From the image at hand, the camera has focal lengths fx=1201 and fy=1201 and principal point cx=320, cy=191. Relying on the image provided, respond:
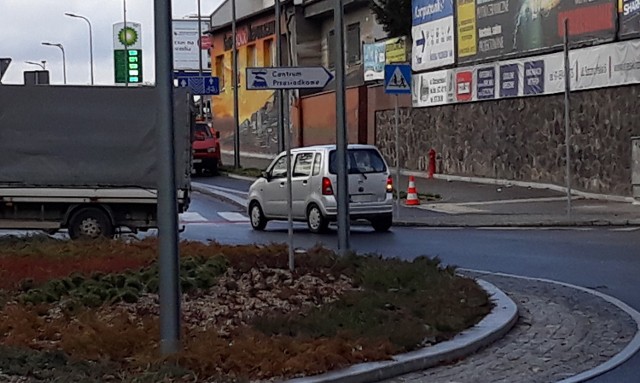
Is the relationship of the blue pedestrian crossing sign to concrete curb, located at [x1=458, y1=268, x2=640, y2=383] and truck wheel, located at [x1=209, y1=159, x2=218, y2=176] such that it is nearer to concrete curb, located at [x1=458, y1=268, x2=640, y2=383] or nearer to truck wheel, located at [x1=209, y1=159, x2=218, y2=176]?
concrete curb, located at [x1=458, y1=268, x2=640, y2=383]

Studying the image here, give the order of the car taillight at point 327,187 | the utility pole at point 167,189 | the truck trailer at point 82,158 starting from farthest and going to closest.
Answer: the car taillight at point 327,187, the truck trailer at point 82,158, the utility pole at point 167,189

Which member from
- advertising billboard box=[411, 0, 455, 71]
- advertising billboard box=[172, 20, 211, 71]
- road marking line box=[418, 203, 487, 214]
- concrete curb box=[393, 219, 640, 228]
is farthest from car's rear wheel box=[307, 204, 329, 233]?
advertising billboard box=[172, 20, 211, 71]

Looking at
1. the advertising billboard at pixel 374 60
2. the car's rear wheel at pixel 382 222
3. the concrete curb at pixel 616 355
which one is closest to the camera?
the concrete curb at pixel 616 355

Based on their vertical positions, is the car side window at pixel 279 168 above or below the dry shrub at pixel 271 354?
above

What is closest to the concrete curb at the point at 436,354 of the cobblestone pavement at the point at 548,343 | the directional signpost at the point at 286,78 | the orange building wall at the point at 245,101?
the cobblestone pavement at the point at 548,343

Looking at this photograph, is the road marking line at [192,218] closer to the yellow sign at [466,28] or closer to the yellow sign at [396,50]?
the yellow sign at [466,28]

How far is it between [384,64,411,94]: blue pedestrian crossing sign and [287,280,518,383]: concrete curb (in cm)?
1330

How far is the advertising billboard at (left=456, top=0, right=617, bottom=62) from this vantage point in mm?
29484

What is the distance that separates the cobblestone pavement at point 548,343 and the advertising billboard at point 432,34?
83.1ft

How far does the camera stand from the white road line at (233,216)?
27.9 meters

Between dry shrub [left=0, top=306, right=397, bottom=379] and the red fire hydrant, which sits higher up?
the red fire hydrant

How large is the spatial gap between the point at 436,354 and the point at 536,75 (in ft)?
79.1

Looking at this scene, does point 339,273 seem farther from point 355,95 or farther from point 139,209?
point 355,95

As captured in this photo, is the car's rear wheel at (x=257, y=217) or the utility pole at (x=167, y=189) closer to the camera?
the utility pole at (x=167, y=189)
